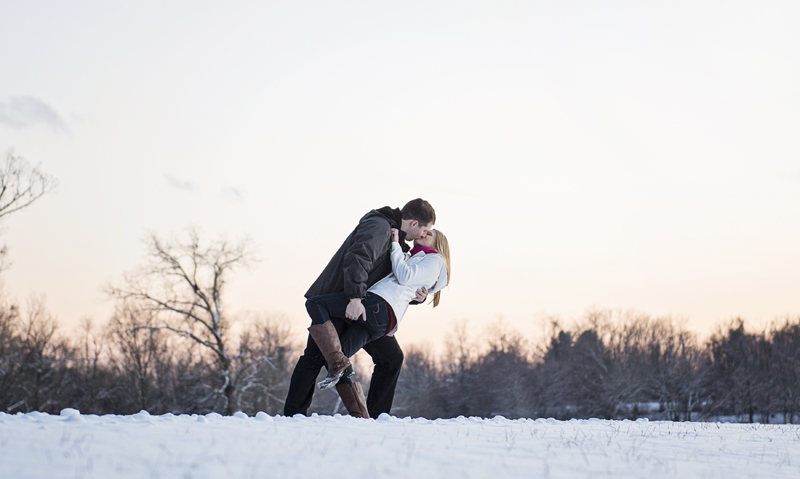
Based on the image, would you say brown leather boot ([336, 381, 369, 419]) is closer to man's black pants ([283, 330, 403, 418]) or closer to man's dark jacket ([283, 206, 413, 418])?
man's dark jacket ([283, 206, 413, 418])

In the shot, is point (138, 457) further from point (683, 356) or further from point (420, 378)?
point (420, 378)

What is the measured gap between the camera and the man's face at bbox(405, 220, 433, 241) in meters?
5.85

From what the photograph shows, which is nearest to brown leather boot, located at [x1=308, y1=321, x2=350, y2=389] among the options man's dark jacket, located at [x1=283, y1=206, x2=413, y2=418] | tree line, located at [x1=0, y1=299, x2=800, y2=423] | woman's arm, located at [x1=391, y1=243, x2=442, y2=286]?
man's dark jacket, located at [x1=283, y1=206, x2=413, y2=418]

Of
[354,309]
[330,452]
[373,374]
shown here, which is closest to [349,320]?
[354,309]

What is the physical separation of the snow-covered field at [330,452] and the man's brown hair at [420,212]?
7.57 ft

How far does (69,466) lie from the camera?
7.20 ft

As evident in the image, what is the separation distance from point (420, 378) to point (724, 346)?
3558cm

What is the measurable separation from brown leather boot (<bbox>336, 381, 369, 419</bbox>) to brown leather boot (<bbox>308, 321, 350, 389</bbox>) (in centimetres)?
34

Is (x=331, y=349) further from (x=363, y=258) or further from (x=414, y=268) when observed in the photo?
(x=414, y=268)

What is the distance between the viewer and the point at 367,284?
5.72 m

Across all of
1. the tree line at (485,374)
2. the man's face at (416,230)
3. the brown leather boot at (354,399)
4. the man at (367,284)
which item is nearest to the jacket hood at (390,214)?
the man at (367,284)

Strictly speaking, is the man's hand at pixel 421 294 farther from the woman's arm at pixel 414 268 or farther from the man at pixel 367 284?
the woman's arm at pixel 414 268

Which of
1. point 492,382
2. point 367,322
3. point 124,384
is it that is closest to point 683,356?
point 492,382

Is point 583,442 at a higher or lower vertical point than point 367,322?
lower
